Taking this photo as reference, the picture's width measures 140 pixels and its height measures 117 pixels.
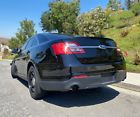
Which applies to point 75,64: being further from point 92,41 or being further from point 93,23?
point 93,23

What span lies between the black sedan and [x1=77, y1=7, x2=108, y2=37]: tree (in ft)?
68.4

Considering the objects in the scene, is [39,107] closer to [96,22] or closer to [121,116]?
[121,116]

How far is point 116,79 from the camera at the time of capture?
602cm

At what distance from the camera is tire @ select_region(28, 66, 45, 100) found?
6141mm

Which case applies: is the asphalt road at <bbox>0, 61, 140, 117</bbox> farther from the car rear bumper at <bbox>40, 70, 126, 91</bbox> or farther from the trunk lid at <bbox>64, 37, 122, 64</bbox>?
the trunk lid at <bbox>64, 37, 122, 64</bbox>

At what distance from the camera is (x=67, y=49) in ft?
17.8

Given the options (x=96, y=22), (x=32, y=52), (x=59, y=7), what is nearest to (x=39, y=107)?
(x=32, y=52)

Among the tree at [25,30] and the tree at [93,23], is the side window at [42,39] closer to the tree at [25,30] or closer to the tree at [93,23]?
the tree at [93,23]

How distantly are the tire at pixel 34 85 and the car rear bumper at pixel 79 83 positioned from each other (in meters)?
0.30

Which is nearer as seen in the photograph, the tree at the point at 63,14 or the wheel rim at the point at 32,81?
the wheel rim at the point at 32,81

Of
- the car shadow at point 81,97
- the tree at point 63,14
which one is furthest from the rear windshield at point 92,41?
the tree at point 63,14

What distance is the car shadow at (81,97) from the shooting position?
597 centimetres

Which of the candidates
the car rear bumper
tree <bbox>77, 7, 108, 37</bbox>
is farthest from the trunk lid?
tree <bbox>77, 7, 108, 37</bbox>

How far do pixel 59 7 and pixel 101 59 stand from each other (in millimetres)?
27805
